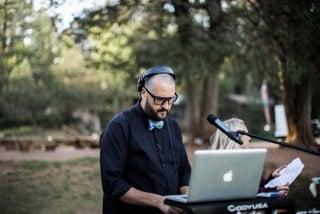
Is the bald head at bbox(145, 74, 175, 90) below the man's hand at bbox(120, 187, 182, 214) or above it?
above

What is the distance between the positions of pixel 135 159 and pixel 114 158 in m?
0.18

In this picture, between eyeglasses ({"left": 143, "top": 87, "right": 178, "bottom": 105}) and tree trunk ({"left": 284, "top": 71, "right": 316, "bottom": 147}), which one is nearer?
eyeglasses ({"left": 143, "top": 87, "right": 178, "bottom": 105})

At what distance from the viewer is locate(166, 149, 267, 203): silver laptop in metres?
2.81

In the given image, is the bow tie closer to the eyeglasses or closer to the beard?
the beard

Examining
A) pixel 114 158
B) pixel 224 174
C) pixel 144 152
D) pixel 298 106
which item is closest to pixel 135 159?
pixel 144 152

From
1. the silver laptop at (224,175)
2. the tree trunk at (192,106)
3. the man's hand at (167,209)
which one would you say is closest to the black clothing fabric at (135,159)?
the man's hand at (167,209)

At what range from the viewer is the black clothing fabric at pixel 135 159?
136 inches

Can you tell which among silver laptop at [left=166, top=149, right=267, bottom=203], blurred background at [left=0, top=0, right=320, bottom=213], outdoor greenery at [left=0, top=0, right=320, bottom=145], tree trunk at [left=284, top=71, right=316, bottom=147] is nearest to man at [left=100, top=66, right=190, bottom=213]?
silver laptop at [left=166, top=149, right=267, bottom=203]

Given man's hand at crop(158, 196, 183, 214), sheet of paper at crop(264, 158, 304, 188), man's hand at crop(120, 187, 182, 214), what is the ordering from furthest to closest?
1. sheet of paper at crop(264, 158, 304, 188)
2. man's hand at crop(120, 187, 182, 214)
3. man's hand at crop(158, 196, 183, 214)

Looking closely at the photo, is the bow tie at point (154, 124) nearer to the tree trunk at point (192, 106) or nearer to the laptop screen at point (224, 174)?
the laptop screen at point (224, 174)

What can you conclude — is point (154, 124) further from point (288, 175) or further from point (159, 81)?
point (288, 175)

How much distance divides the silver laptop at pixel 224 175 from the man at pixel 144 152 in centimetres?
51

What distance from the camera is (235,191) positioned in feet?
9.68

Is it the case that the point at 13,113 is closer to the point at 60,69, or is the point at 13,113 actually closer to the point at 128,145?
the point at 60,69
